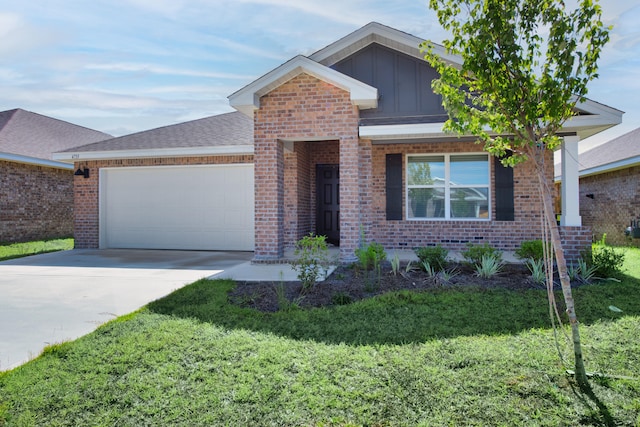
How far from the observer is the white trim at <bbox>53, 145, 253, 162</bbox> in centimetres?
1052

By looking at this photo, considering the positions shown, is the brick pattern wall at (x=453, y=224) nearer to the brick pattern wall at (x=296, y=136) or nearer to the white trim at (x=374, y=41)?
the brick pattern wall at (x=296, y=136)

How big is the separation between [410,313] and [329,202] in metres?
7.09

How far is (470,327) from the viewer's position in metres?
4.11

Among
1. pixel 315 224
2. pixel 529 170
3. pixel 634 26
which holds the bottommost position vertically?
pixel 315 224

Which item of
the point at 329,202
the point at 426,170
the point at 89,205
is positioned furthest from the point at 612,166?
the point at 89,205

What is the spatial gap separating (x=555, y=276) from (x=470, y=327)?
3.04 metres

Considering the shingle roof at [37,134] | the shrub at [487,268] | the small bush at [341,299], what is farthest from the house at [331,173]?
the shingle roof at [37,134]

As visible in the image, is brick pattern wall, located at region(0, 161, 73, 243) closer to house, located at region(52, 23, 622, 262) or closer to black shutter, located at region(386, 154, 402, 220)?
house, located at region(52, 23, 622, 262)

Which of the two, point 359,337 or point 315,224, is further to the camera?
point 315,224

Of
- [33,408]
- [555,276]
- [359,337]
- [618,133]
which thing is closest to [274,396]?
[359,337]

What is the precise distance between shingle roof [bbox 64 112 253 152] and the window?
4305mm

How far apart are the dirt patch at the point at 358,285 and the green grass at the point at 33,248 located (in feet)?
25.2

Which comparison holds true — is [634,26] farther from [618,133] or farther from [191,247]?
[618,133]

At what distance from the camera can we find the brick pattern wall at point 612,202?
1267 centimetres
